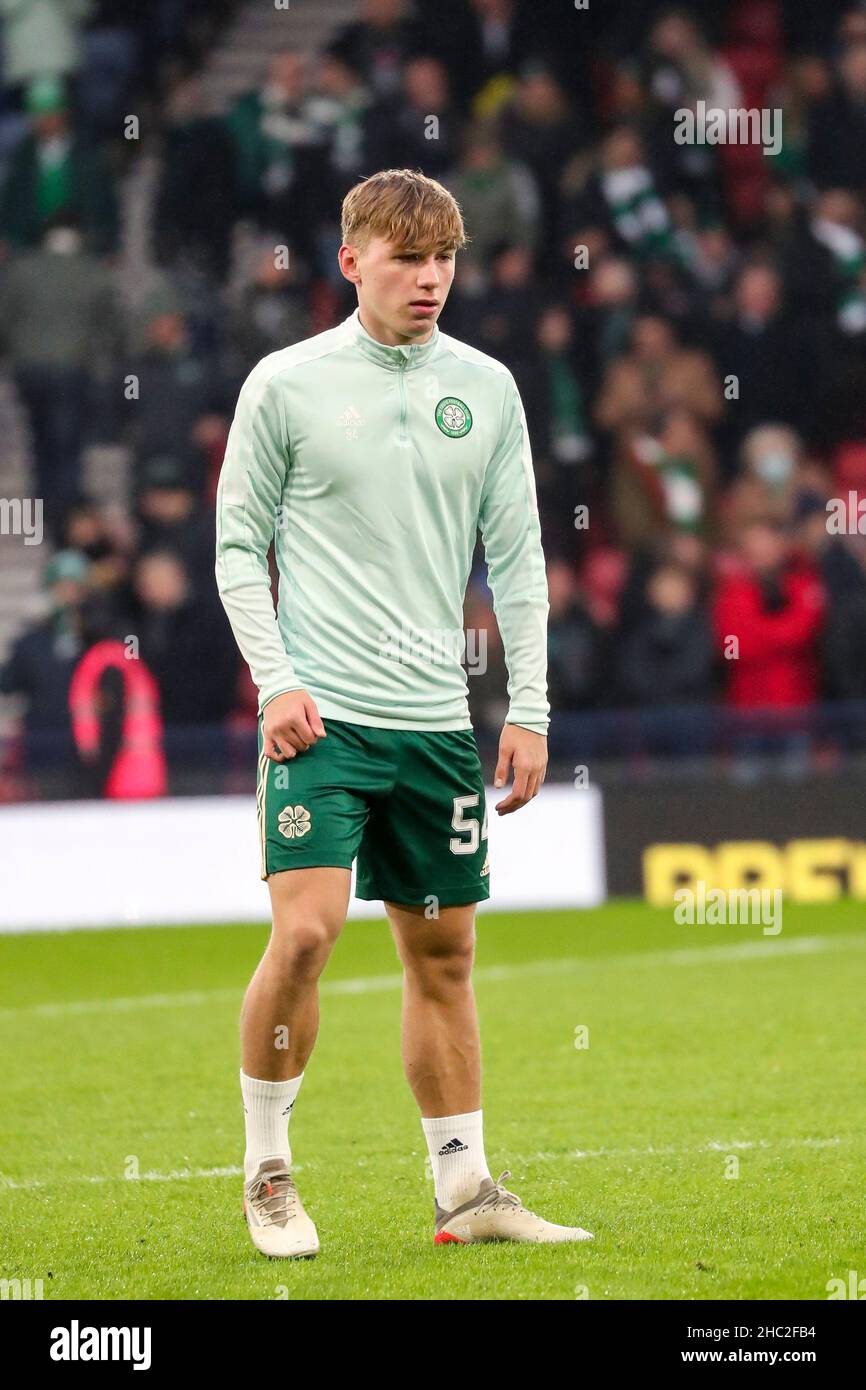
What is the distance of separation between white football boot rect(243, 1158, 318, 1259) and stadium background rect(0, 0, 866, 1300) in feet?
3.56

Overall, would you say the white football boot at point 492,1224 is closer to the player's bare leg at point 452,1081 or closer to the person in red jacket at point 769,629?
the player's bare leg at point 452,1081

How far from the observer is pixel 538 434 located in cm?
1385

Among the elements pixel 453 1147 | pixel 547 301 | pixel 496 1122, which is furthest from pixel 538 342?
pixel 453 1147

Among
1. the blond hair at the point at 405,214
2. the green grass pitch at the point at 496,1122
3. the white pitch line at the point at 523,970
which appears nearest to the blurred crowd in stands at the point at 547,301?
the green grass pitch at the point at 496,1122

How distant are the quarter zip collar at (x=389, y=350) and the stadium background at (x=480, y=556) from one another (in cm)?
211

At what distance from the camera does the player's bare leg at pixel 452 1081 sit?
4.67m

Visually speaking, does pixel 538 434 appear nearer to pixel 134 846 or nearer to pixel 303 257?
pixel 303 257

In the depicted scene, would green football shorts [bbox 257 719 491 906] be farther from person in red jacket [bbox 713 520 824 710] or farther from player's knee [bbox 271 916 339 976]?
person in red jacket [bbox 713 520 824 710]

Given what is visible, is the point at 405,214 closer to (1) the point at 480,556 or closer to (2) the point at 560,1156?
(2) the point at 560,1156

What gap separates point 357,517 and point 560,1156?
200 centimetres

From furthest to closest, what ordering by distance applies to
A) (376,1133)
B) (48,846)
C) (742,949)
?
(48,846) → (742,949) → (376,1133)

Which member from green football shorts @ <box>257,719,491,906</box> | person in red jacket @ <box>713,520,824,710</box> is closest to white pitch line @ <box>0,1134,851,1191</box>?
green football shorts @ <box>257,719,491,906</box>

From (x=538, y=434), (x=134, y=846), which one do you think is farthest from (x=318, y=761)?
(x=538, y=434)

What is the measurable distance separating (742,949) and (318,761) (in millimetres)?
6272
